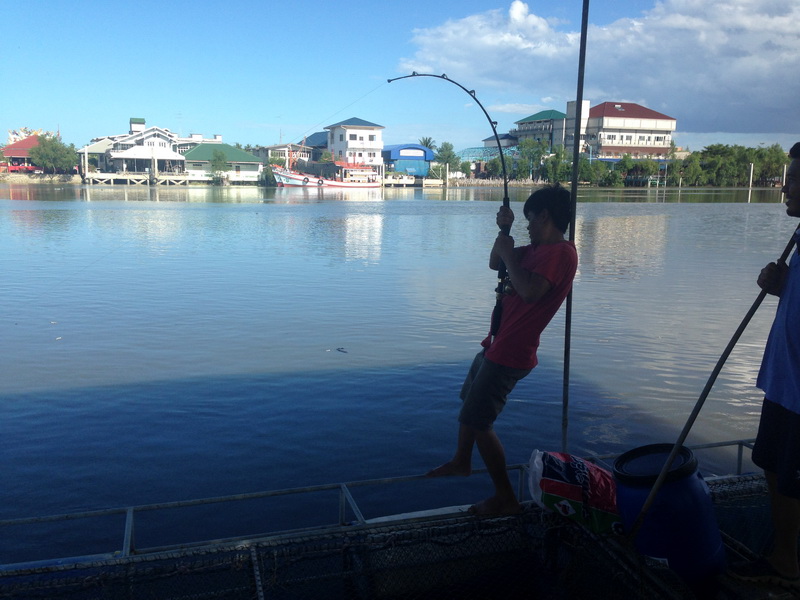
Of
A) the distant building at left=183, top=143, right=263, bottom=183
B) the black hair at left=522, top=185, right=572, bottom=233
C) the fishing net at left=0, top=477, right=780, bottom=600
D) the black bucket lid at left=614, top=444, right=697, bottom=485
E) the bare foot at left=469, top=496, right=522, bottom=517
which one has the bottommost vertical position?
the fishing net at left=0, top=477, right=780, bottom=600

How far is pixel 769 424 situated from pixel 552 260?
1.09 m

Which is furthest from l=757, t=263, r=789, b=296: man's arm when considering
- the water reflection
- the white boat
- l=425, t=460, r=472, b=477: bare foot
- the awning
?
the awning

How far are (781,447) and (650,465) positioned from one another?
554 mm

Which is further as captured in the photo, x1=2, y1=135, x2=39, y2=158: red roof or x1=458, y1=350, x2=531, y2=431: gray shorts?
x1=2, y1=135, x2=39, y2=158: red roof

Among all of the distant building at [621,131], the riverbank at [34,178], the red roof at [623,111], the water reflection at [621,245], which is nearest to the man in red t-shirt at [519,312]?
the water reflection at [621,245]

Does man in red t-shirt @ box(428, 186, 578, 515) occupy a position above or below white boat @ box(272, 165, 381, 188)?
below

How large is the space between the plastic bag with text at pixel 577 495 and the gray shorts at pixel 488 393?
33 cm

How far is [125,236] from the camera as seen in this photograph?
21.2m

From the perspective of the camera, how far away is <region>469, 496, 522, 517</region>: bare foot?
10.7ft

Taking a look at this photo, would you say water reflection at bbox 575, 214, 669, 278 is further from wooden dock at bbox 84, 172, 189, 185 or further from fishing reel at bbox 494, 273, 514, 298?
wooden dock at bbox 84, 172, 189, 185

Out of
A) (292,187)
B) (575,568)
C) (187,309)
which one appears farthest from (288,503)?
(292,187)

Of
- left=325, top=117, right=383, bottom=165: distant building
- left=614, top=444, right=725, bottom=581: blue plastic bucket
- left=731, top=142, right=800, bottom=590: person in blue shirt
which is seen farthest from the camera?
left=325, top=117, right=383, bottom=165: distant building

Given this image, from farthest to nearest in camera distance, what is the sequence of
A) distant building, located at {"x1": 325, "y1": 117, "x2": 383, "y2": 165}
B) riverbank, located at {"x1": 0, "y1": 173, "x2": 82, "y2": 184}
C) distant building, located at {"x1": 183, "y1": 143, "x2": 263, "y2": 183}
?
distant building, located at {"x1": 325, "y1": 117, "x2": 383, "y2": 165} → distant building, located at {"x1": 183, "y1": 143, "x2": 263, "y2": 183} → riverbank, located at {"x1": 0, "y1": 173, "x2": 82, "y2": 184}

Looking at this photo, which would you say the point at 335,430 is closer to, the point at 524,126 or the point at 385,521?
the point at 385,521
